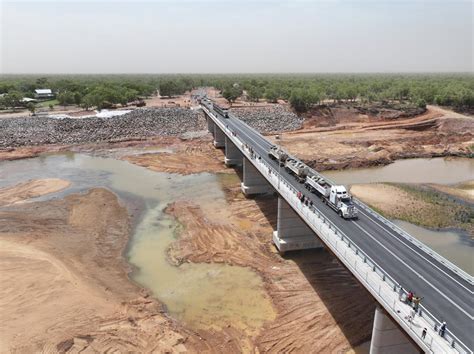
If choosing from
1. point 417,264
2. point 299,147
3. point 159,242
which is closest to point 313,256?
point 417,264

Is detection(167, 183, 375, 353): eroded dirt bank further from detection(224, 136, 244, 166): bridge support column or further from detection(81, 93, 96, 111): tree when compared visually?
detection(81, 93, 96, 111): tree

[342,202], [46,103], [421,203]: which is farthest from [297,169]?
[46,103]

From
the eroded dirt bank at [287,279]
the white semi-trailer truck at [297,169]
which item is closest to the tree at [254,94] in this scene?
the eroded dirt bank at [287,279]

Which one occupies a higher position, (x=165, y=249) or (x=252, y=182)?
(x=252, y=182)

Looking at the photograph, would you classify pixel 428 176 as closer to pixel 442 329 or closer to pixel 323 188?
pixel 323 188

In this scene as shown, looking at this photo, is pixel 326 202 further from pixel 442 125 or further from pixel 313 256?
pixel 442 125

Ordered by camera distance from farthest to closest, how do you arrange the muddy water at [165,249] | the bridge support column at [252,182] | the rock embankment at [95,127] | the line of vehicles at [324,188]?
the rock embankment at [95,127] < the bridge support column at [252,182] < the line of vehicles at [324,188] < the muddy water at [165,249]

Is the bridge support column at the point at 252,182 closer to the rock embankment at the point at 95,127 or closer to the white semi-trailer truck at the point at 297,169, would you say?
the white semi-trailer truck at the point at 297,169
